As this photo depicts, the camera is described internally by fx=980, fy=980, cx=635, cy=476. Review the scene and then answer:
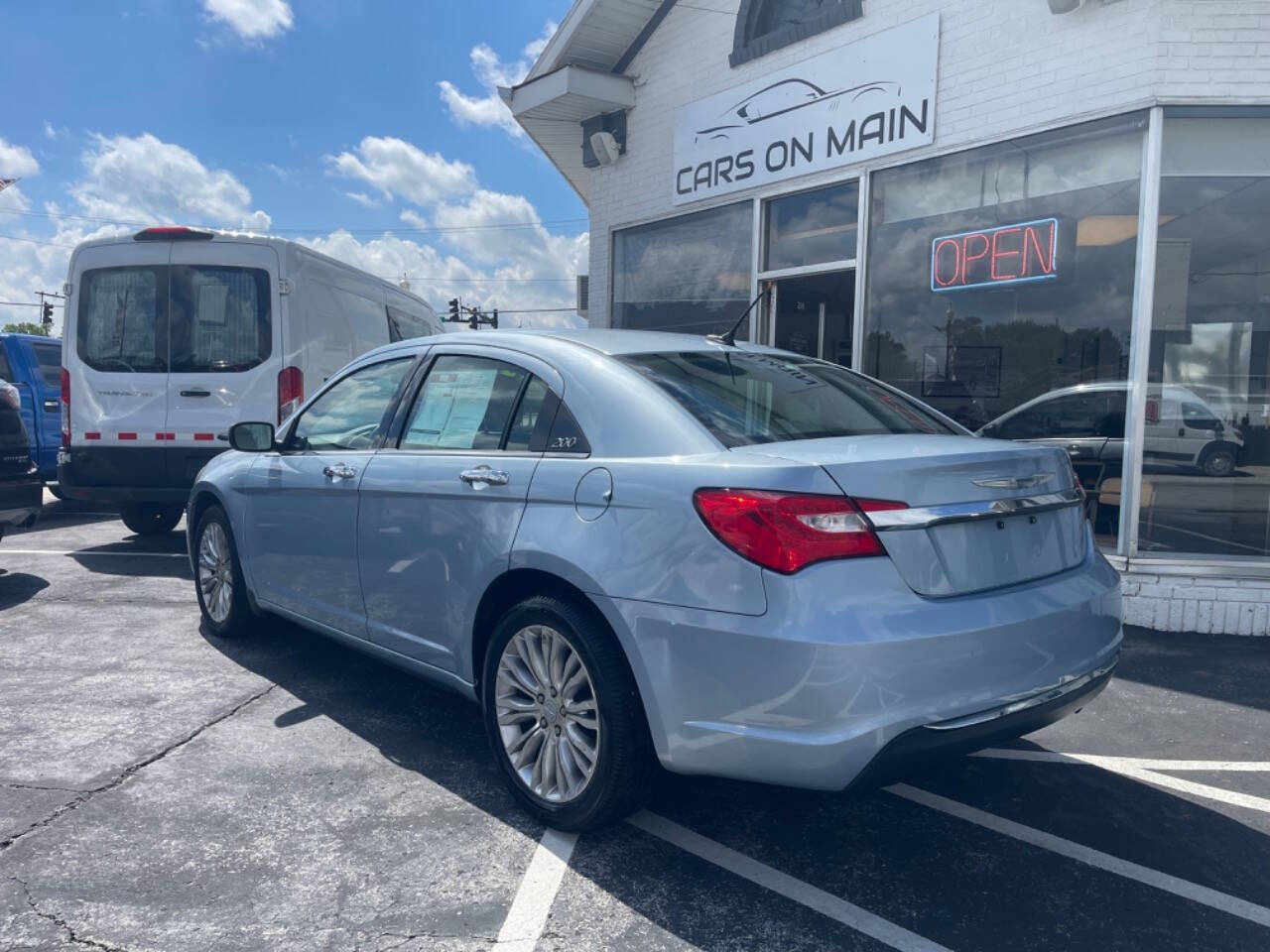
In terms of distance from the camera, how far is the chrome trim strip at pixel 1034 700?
8.49ft

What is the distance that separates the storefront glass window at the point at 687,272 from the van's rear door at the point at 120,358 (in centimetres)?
438

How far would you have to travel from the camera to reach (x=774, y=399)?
10.9ft

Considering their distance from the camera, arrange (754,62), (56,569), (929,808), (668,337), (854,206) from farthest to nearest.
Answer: (754,62) → (854,206) → (56,569) → (668,337) → (929,808)

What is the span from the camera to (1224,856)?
3.03m

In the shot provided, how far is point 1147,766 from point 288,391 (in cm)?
616

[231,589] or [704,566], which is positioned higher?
[704,566]

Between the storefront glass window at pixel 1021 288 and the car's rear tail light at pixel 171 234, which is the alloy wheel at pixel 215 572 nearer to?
the car's rear tail light at pixel 171 234

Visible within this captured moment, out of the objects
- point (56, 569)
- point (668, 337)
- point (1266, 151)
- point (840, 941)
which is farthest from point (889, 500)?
point (56, 569)

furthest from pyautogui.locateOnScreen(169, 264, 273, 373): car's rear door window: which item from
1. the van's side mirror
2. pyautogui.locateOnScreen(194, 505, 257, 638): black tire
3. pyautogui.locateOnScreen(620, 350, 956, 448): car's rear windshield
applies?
pyautogui.locateOnScreen(620, 350, 956, 448): car's rear windshield

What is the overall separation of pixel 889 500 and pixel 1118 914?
130 cm

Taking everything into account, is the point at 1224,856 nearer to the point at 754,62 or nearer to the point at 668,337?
the point at 668,337

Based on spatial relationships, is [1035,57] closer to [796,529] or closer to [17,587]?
[796,529]

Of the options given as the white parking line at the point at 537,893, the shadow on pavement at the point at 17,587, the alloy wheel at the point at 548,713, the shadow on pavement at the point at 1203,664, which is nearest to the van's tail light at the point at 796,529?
the alloy wheel at the point at 548,713

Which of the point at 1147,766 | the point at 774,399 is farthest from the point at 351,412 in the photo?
the point at 1147,766
